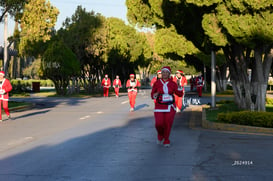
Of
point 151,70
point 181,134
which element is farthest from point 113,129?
point 151,70

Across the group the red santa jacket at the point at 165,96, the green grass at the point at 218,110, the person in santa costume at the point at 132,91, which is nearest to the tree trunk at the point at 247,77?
the green grass at the point at 218,110

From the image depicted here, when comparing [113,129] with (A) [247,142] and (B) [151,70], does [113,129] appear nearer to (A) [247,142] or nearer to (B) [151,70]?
(A) [247,142]

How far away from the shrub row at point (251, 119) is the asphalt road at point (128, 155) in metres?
0.90

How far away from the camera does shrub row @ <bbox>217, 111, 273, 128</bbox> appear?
14028mm

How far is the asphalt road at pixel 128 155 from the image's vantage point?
794 cm

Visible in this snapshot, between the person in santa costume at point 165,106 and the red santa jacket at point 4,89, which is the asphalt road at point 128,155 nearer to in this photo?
the person in santa costume at point 165,106

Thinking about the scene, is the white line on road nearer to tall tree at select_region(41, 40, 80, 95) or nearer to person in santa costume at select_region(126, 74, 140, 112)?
person in santa costume at select_region(126, 74, 140, 112)

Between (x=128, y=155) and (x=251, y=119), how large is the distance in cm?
546

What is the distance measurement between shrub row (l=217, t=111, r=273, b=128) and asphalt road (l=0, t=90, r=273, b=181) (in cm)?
90

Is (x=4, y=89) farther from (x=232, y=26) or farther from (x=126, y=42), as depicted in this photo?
(x=126, y=42)

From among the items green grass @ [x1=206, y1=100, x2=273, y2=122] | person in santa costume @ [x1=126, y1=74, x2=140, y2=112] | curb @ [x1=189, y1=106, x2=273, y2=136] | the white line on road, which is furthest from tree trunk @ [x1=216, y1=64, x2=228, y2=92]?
the white line on road

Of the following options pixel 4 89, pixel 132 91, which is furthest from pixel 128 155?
pixel 132 91

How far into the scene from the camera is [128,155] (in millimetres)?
9938

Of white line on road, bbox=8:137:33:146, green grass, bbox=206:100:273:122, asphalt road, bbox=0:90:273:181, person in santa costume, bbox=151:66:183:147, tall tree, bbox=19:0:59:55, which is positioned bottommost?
asphalt road, bbox=0:90:273:181
